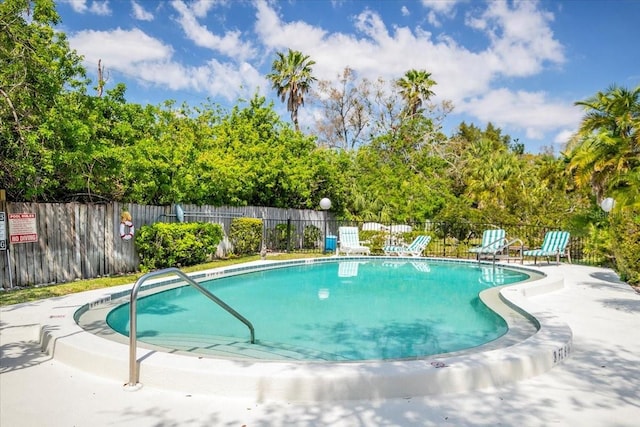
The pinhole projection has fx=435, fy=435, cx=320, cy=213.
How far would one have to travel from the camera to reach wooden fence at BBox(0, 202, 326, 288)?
26.9 feet

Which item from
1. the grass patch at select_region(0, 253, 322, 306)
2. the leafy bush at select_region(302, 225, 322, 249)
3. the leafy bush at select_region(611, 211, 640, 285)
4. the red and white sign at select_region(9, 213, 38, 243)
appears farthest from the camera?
the leafy bush at select_region(302, 225, 322, 249)

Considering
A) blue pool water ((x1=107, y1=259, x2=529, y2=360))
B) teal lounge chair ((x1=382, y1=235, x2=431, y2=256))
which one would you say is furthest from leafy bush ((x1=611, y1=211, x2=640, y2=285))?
teal lounge chair ((x1=382, y1=235, x2=431, y2=256))

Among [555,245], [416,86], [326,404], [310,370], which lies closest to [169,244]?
[310,370]

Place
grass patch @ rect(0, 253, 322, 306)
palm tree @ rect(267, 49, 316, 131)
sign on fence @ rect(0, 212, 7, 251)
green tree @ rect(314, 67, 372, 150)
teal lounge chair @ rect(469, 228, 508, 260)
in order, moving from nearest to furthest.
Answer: grass patch @ rect(0, 253, 322, 306)
sign on fence @ rect(0, 212, 7, 251)
teal lounge chair @ rect(469, 228, 508, 260)
green tree @ rect(314, 67, 372, 150)
palm tree @ rect(267, 49, 316, 131)

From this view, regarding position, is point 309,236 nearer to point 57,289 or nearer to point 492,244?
point 492,244

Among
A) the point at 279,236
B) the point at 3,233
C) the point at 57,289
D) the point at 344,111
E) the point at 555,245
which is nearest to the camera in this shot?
the point at 3,233

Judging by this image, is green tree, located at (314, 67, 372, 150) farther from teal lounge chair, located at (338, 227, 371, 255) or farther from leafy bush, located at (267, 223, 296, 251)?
teal lounge chair, located at (338, 227, 371, 255)

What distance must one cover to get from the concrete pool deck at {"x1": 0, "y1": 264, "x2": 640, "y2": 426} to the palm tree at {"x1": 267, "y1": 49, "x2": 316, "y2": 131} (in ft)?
94.7

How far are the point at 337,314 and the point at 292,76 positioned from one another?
26806 mm

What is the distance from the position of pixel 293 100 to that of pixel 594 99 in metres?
20.1

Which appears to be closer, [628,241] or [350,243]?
[628,241]

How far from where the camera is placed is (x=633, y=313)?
6461 mm

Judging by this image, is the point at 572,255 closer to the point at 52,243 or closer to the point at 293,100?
the point at 52,243

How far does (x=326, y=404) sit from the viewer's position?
10.9ft
